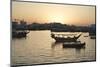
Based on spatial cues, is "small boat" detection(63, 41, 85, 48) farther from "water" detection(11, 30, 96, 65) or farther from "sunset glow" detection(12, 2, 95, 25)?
"sunset glow" detection(12, 2, 95, 25)

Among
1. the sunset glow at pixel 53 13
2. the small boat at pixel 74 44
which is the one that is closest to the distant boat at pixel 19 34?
the sunset glow at pixel 53 13

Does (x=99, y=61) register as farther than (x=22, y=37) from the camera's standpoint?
Yes

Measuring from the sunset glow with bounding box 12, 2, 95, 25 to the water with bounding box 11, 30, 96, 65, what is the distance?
17 centimetres

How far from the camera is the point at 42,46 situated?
2664 millimetres

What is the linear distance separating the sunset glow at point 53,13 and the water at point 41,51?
174 mm

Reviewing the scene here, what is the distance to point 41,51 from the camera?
8.71 feet

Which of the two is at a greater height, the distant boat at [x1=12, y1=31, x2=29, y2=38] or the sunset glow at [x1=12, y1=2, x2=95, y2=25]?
the sunset glow at [x1=12, y1=2, x2=95, y2=25]

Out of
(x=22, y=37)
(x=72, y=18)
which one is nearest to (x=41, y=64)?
(x=22, y=37)

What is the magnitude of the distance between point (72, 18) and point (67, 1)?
8.8 inches

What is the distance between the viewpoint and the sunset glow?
2566 millimetres

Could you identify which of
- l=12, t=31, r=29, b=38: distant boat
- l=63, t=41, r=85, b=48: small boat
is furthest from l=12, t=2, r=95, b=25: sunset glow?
l=63, t=41, r=85, b=48: small boat

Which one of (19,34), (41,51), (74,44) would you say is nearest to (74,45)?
(74,44)

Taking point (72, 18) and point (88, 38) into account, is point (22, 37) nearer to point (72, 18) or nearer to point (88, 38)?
point (72, 18)

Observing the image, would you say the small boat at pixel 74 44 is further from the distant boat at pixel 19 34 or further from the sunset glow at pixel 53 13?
the distant boat at pixel 19 34
